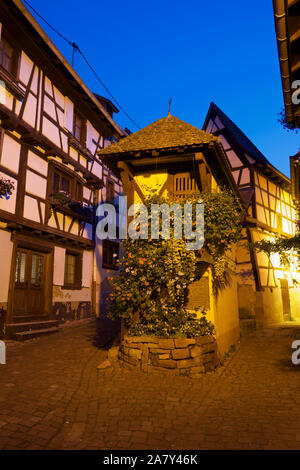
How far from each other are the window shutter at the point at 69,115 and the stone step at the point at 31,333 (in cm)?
719

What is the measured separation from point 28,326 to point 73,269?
3658 millimetres

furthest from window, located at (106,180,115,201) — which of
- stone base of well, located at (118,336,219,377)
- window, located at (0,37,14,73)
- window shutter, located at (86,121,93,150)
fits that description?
stone base of well, located at (118,336,219,377)

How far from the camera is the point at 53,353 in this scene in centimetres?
777

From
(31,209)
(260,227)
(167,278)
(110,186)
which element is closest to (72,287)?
(31,209)

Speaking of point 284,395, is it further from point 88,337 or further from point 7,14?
point 7,14

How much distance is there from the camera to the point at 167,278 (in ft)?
21.8

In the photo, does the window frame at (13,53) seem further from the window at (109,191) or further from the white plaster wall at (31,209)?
the window at (109,191)

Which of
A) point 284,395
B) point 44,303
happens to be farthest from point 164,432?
point 44,303

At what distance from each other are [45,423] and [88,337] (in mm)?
5591

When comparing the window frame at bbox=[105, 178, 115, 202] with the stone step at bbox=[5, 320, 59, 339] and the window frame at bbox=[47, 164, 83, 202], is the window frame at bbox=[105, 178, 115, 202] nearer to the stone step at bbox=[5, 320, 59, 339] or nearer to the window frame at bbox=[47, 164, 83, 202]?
the window frame at bbox=[47, 164, 83, 202]

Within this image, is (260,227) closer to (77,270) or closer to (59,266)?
(77,270)

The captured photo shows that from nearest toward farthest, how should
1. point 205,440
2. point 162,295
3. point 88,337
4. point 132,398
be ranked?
point 205,440, point 132,398, point 162,295, point 88,337

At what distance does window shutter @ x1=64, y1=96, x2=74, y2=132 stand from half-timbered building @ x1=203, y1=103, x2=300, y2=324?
6.43 m

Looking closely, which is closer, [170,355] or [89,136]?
[170,355]
